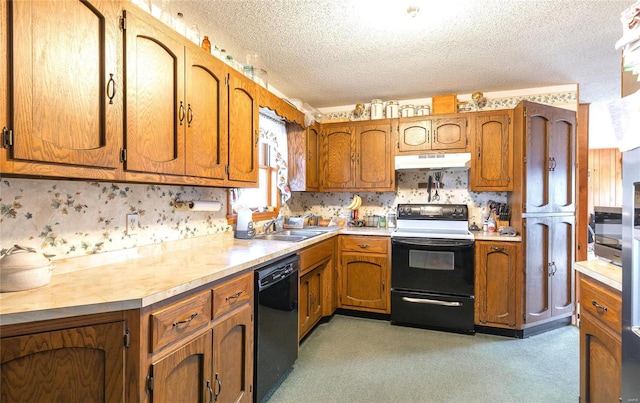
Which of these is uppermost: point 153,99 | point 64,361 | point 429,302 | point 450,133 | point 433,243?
point 450,133

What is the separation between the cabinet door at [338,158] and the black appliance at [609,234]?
2.14 m

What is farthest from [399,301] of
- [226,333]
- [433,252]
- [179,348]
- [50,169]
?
[50,169]

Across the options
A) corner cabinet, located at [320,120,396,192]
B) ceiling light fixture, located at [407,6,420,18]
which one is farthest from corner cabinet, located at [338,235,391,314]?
ceiling light fixture, located at [407,6,420,18]

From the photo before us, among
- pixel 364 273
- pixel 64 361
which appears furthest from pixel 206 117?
pixel 364 273

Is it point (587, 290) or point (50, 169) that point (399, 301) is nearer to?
point (587, 290)

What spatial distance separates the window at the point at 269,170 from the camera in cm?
291

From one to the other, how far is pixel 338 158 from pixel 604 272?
8.21 ft

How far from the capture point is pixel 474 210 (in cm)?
333

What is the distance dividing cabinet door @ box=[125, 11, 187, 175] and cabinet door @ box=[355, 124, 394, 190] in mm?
2140

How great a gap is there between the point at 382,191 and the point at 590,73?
2.12 meters

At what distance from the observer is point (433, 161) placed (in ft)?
10.1

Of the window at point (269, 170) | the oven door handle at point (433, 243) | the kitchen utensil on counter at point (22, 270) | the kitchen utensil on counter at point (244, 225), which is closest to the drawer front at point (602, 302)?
the oven door handle at point (433, 243)

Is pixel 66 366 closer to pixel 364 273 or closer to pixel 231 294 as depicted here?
pixel 231 294

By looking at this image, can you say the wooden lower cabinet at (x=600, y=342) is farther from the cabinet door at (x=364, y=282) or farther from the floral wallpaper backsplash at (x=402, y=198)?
the floral wallpaper backsplash at (x=402, y=198)
